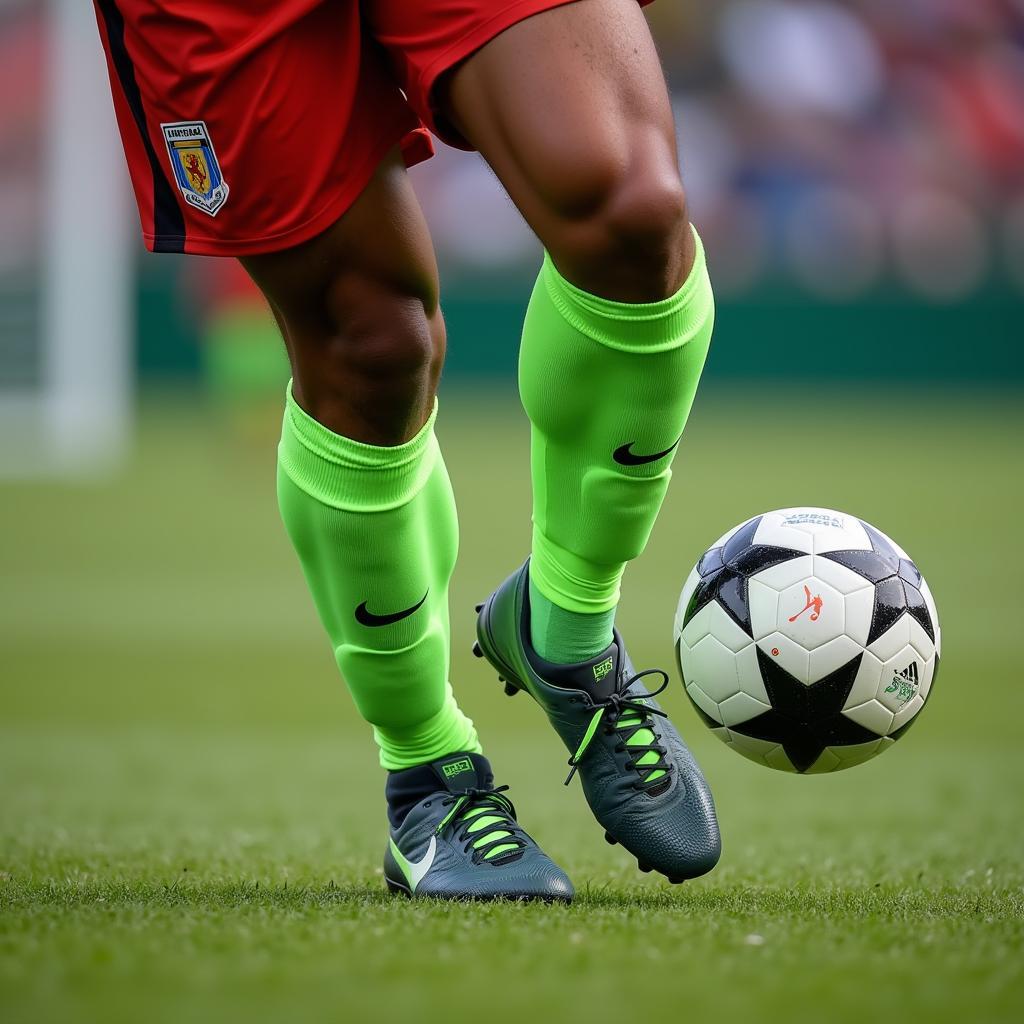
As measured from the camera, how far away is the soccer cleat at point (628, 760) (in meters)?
2.18

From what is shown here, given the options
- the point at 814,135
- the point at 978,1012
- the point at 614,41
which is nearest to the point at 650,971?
the point at 978,1012

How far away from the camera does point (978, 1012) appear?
1.53 meters

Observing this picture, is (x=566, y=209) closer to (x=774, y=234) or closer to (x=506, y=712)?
Answer: (x=506, y=712)

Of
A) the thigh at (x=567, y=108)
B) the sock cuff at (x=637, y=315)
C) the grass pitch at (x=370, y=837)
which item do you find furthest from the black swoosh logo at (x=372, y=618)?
the thigh at (x=567, y=108)

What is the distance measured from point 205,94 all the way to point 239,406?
12.9 metres

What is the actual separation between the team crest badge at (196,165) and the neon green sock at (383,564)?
32 cm

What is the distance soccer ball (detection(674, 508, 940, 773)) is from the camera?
227cm

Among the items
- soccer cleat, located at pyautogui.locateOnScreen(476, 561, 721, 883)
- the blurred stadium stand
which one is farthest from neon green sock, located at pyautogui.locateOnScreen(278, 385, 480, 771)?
the blurred stadium stand

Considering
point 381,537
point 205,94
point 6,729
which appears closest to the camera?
point 205,94

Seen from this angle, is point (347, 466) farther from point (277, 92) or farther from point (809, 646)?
point (809, 646)

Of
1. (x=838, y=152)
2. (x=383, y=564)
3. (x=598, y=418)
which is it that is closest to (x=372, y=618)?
(x=383, y=564)

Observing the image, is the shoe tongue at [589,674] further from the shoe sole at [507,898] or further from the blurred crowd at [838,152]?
the blurred crowd at [838,152]

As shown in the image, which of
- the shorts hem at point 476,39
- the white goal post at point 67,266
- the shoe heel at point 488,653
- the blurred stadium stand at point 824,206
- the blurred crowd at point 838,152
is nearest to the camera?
the shorts hem at point 476,39

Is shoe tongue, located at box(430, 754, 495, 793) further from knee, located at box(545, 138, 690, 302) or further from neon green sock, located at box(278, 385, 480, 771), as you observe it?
knee, located at box(545, 138, 690, 302)
